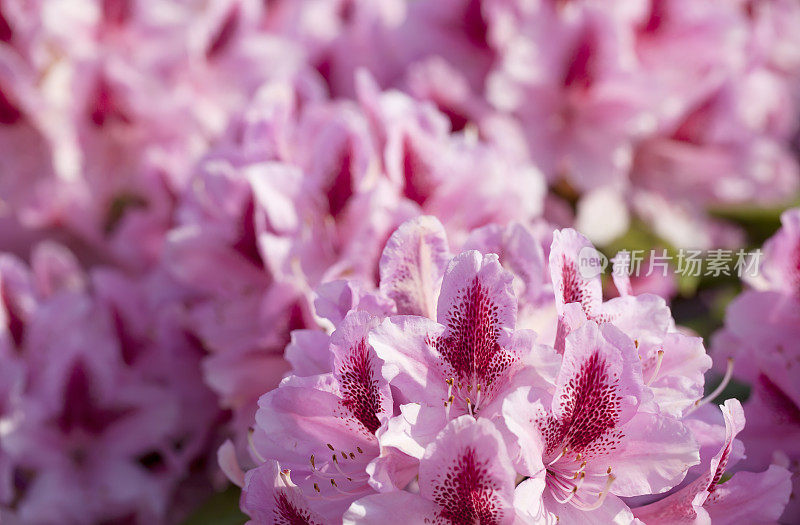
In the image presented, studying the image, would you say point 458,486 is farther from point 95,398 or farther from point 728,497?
point 95,398

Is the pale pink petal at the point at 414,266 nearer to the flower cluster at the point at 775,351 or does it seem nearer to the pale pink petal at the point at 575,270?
the pale pink petal at the point at 575,270

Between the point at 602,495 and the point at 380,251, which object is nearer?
the point at 602,495

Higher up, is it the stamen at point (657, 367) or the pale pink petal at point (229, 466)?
the stamen at point (657, 367)

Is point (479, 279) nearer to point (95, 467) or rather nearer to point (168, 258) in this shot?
point (168, 258)

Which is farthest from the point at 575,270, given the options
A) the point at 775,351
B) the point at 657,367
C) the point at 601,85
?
the point at 601,85

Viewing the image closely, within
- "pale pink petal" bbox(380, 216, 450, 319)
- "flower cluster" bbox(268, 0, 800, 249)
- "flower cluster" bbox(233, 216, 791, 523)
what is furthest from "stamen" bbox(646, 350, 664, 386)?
"flower cluster" bbox(268, 0, 800, 249)

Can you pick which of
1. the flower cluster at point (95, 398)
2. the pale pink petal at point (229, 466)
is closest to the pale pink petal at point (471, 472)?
the pale pink petal at point (229, 466)

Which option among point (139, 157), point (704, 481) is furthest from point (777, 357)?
point (139, 157)
